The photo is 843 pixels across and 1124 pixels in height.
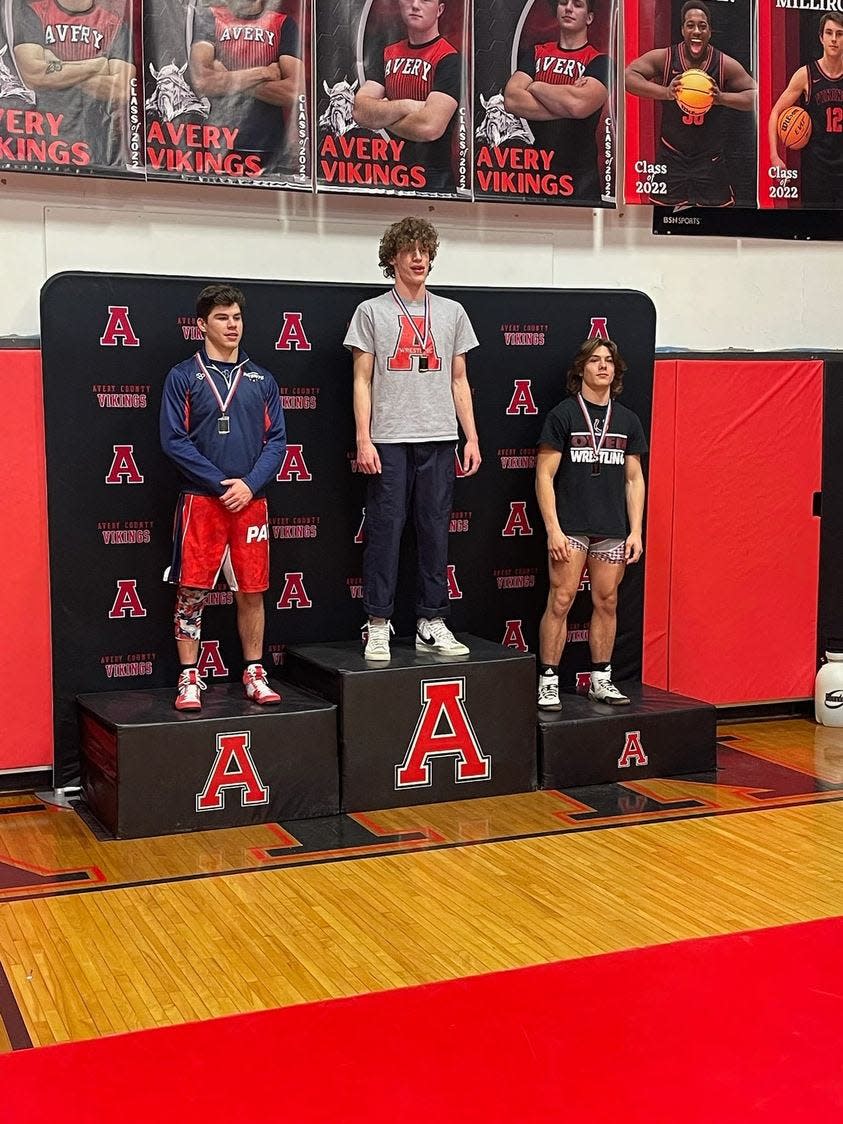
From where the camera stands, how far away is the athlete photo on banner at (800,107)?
7.04 metres

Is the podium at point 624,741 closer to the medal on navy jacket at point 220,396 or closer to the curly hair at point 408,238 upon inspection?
the medal on navy jacket at point 220,396

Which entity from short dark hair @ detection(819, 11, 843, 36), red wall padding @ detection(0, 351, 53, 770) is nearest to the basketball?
short dark hair @ detection(819, 11, 843, 36)

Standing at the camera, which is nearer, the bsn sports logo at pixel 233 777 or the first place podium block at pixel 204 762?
the first place podium block at pixel 204 762

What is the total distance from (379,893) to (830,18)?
5209 millimetres

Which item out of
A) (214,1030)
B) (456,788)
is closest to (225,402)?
(456,788)

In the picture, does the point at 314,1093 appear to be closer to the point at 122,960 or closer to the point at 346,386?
the point at 122,960

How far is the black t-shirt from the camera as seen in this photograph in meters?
6.07

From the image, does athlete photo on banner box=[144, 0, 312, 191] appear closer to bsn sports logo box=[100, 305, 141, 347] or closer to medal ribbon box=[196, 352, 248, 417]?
bsn sports logo box=[100, 305, 141, 347]

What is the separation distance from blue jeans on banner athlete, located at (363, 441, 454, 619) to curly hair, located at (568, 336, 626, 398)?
0.72 meters

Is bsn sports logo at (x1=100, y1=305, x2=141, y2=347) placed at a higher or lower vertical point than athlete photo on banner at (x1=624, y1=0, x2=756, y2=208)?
lower

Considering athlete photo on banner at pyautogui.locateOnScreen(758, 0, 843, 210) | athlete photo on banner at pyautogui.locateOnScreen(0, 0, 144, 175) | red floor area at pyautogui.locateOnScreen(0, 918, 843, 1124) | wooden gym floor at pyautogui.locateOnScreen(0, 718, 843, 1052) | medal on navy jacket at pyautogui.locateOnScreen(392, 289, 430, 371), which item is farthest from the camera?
athlete photo on banner at pyautogui.locateOnScreen(758, 0, 843, 210)

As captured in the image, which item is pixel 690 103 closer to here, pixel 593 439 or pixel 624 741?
pixel 593 439

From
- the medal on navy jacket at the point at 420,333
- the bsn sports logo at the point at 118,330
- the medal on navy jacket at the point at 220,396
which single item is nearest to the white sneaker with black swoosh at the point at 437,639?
the medal on navy jacket at the point at 420,333

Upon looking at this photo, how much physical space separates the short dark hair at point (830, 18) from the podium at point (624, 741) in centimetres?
362
